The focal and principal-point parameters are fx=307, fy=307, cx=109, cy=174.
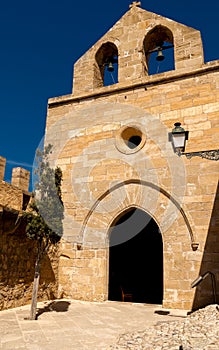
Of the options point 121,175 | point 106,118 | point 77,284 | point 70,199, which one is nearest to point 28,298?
point 77,284

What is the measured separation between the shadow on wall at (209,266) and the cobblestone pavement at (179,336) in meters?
1.35

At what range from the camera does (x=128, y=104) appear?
730 cm

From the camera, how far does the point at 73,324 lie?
4.36 meters

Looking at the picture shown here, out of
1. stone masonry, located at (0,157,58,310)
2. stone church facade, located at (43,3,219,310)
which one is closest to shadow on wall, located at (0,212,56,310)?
stone masonry, located at (0,157,58,310)

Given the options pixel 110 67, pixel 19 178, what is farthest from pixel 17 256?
pixel 110 67

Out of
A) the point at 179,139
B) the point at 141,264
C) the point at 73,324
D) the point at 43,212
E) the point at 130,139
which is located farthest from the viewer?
the point at 141,264

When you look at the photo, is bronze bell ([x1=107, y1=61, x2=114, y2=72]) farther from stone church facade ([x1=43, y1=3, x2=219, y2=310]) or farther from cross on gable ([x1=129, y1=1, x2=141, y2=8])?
cross on gable ([x1=129, y1=1, x2=141, y2=8])

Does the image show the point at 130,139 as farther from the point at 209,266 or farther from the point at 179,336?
the point at 179,336

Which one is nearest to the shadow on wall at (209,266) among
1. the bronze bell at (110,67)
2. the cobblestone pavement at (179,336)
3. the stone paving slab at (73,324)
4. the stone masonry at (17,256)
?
the stone paving slab at (73,324)

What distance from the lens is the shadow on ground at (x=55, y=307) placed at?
5.38 m

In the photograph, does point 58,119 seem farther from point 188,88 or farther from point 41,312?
point 41,312

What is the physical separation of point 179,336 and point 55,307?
303cm

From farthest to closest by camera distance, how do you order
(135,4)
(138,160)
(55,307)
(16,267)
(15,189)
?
1. (135,4)
2. (138,160)
3. (15,189)
4. (55,307)
5. (16,267)

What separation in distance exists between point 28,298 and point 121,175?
10.3 feet
